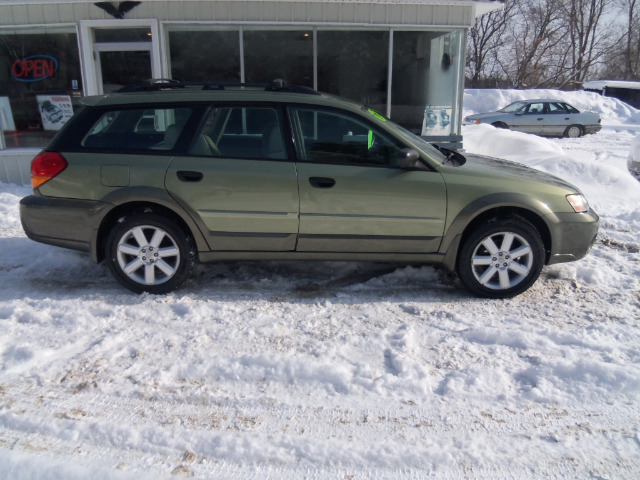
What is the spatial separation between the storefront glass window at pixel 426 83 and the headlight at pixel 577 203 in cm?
605

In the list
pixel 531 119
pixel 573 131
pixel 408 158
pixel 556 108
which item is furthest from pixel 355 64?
pixel 573 131

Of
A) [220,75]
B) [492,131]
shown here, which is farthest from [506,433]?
[492,131]

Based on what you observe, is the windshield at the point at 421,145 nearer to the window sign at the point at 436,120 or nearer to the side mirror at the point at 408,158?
the side mirror at the point at 408,158

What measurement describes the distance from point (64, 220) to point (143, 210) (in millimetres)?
668

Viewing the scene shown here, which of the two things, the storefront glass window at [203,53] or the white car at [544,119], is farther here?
the white car at [544,119]

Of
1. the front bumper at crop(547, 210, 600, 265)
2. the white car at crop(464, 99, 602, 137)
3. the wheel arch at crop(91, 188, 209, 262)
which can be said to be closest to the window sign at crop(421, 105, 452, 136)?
the front bumper at crop(547, 210, 600, 265)

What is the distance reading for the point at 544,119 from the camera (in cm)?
1927

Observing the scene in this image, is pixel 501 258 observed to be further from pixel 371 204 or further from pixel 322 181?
pixel 322 181

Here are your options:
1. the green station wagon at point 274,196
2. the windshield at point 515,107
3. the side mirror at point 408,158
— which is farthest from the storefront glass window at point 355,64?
the windshield at point 515,107

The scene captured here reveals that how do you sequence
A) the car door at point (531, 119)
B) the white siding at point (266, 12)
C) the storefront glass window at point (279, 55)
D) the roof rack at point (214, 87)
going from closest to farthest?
the roof rack at point (214, 87) < the white siding at point (266, 12) < the storefront glass window at point (279, 55) < the car door at point (531, 119)

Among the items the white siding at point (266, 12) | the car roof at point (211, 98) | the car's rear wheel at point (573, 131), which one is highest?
the white siding at point (266, 12)

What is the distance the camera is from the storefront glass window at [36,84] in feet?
31.7

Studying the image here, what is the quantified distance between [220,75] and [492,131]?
718 centimetres

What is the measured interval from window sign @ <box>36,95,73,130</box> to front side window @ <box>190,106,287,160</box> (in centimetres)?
662
